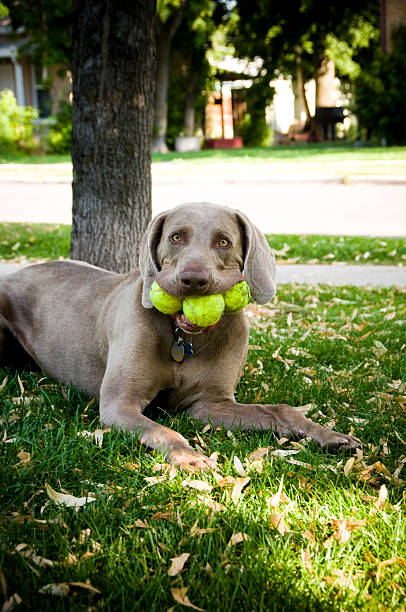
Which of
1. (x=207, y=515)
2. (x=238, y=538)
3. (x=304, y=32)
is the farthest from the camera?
(x=304, y=32)

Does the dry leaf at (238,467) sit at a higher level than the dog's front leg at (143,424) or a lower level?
lower

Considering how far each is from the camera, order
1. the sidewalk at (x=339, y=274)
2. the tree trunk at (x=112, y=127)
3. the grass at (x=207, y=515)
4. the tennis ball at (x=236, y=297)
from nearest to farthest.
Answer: the grass at (x=207, y=515), the tennis ball at (x=236, y=297), the tree trunk at (x=112, y=127), the sidewalk at (x=339, y=274)

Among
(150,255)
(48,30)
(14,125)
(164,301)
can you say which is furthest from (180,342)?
(14,125)

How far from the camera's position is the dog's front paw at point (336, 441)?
3.21 metres

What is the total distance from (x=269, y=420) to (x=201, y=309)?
762 millimetres

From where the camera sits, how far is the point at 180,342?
3.46 m

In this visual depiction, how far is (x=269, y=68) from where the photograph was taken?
34.4m

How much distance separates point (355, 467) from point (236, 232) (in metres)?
1.31

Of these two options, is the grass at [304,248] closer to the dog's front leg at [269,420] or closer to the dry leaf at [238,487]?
Result: the dog's front leg at [269,420]

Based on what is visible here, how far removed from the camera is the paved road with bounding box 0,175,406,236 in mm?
11148

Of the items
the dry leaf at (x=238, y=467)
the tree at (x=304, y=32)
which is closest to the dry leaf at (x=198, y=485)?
the dry leaf at (x=238, y=467)

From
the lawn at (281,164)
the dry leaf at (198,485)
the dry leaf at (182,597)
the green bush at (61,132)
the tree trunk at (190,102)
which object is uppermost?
the tree trunk at (190,102)

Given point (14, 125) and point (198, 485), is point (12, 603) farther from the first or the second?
point (14, 125)

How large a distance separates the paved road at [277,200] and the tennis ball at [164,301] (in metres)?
7.54
